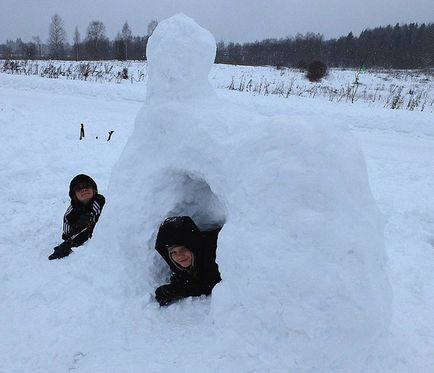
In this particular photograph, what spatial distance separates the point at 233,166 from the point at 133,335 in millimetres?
1455

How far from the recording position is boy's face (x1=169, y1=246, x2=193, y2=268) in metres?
2.77

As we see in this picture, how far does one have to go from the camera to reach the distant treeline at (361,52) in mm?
42938

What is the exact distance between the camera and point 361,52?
1869 inches

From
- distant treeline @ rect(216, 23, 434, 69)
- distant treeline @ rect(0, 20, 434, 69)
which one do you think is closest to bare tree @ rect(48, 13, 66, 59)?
distant treeline @ rect(0, 20, 434, 69)

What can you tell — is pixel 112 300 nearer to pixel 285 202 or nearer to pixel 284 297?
pixel 284 297

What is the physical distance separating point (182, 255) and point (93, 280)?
2.85 feet

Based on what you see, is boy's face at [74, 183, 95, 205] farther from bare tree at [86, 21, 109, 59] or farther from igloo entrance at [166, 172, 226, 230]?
bare tree at [86, 21, 109, 59]

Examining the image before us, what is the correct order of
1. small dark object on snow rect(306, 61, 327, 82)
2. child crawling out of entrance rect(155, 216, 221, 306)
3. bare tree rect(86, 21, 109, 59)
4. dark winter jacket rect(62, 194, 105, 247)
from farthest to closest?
1. bare tree rect(86, 21, 109, 59)
2. small dark object on snow rect(306, 61, 327, 82)
3. dark winter jacket rect(62, 194, 105, 247)
4. child crawling out of entrance rect(155, 216, 221, 306)

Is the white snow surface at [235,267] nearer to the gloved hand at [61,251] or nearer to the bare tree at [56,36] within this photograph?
the gloved hand at [61,251]

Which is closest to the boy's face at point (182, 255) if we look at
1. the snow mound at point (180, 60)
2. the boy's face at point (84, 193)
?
the snow mound at point (180, 60)

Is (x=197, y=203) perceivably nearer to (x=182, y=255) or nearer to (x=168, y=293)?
(x=182, y=255)

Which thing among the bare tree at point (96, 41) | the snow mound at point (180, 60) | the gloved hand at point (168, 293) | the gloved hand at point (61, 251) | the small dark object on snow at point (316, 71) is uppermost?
the bare tree at point (96, 41)

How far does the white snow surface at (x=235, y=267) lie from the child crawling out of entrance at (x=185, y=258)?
0.12m

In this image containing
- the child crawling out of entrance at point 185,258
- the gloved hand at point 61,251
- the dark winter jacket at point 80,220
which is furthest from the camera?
the dark winter jacket at point 80,220
